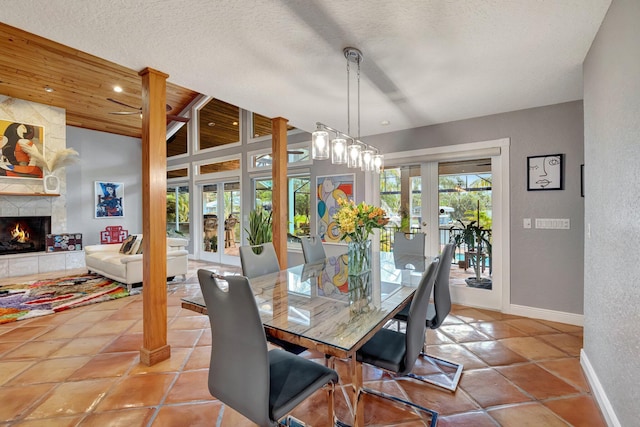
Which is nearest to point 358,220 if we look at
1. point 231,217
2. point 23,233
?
point 231,217

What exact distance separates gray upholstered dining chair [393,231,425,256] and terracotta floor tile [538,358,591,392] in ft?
4.49

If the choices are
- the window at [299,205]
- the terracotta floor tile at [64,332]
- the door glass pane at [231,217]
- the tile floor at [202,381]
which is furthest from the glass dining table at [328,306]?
the door glass pane at [231,217]

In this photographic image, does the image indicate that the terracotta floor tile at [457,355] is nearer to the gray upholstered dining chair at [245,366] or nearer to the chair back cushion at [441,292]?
the chair back cushion at [441,292]

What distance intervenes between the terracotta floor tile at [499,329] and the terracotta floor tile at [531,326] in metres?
0.07

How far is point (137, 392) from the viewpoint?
2.00 metres

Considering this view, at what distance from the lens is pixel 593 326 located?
2043mm

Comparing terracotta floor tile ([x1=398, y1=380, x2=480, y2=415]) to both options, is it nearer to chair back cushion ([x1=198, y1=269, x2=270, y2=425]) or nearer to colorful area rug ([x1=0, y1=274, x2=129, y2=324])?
chair back cushion ([x1=198, y1=269, x2=270, y2=425])

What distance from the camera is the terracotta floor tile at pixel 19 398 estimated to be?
1.79m

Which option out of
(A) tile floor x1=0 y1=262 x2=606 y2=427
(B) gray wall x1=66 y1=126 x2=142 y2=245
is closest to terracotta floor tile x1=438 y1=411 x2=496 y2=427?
(A) tile floor x1=0 y1=262 x2=606 y2=427

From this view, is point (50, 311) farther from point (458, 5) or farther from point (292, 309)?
point (458, 5)

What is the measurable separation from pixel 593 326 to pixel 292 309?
6.93 ft

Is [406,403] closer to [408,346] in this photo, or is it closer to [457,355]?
[408,346]

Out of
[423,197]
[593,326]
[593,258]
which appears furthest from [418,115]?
[593,326]

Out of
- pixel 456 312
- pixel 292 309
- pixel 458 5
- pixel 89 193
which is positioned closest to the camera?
pixel 292 309
